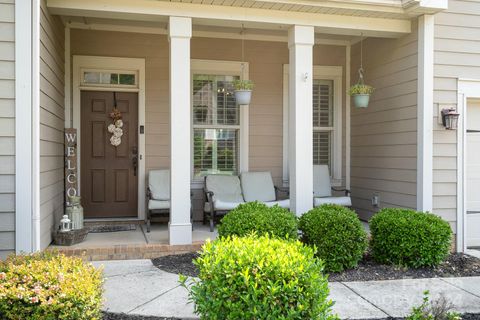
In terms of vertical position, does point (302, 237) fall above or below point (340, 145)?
below

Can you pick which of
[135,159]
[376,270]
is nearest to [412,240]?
[376,270]

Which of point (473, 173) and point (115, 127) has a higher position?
point (115, 127)

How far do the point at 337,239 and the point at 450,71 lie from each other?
8.85 ft

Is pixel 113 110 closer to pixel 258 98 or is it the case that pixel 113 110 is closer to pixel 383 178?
pixel 258 98

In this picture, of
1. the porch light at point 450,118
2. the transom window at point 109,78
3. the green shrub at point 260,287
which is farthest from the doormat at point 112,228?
the porch light at point 450,118

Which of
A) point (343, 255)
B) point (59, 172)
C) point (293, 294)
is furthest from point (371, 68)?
point (293, 294)

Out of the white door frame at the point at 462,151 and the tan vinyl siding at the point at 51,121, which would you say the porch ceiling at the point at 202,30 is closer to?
the tan vinyl siding at the point at 51,121

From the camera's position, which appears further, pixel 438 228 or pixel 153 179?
pixel 153 179

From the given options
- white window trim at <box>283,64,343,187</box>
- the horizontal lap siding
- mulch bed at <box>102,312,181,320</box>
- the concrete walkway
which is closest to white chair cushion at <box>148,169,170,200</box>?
the concrete walkway

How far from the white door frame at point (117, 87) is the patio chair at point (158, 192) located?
0.23 m

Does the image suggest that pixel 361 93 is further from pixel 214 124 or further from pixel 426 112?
pixel 214 124

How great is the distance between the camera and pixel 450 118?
5406mm

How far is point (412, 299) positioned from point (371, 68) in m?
3.81

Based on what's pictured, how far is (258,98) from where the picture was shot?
702 centimetres
